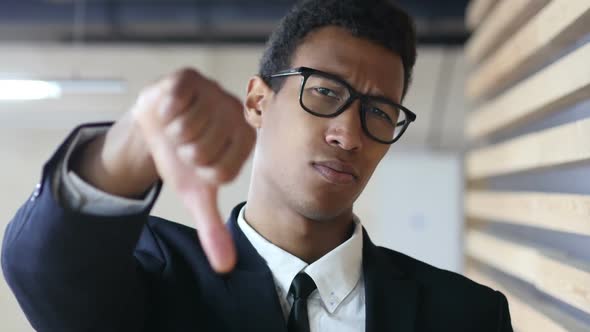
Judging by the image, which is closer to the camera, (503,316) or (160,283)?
(160,283)

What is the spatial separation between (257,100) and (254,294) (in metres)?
0.44

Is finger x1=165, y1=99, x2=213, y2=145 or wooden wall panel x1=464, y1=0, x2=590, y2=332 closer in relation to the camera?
finger x1=165, y1=99, x2=213, y2=145

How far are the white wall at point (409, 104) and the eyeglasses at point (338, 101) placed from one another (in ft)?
13.2

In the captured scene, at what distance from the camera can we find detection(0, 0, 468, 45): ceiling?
507 centimetres

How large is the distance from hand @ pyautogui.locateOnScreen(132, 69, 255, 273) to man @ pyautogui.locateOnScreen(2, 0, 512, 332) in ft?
0.23

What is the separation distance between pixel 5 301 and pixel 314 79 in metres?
0.90

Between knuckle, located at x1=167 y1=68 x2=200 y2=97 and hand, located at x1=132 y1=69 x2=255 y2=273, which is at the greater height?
knuckle, located at x1=167 y1=68 x2=200 y2=97

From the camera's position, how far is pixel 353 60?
1278 mm

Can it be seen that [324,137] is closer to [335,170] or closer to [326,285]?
[335,170]

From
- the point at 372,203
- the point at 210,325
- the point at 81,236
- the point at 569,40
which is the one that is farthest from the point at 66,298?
the point at 372,203

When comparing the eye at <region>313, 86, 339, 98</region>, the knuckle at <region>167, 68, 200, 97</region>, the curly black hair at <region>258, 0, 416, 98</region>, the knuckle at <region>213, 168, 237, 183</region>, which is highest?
the curly black hair at <region>258, 0, 416, 98</region>

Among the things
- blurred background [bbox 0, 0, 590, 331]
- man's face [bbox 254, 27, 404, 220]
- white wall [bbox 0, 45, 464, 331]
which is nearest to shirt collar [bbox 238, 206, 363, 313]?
man's face [bbox 254, 27, 404, 220]

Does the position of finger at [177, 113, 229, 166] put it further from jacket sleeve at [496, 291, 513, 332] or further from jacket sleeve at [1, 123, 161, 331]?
jacket sleeve at [496, 291, 513, 332]

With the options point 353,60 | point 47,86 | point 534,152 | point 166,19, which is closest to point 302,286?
point 353,60
